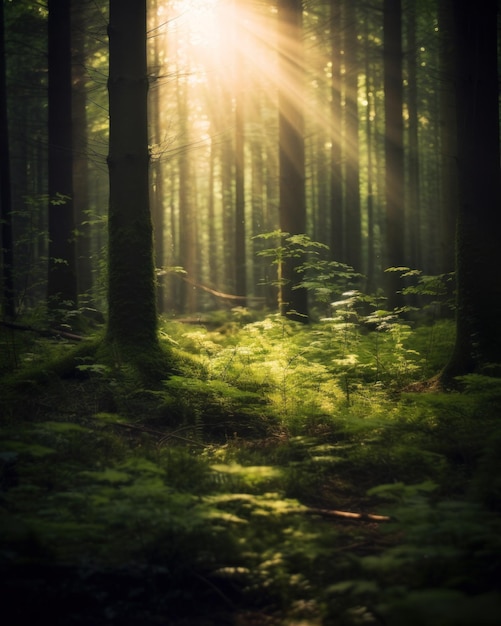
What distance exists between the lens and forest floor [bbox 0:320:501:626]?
2967 millimetres

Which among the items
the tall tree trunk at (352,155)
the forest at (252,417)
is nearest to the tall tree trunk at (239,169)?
the forest at (252,417)

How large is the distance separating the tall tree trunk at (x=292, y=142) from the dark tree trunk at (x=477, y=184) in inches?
200

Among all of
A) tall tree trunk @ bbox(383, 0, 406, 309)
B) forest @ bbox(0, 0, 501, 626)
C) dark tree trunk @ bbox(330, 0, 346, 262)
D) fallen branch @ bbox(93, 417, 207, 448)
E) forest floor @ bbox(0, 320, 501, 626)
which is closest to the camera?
forest floor @ bbox(0, 320, 501, 626)

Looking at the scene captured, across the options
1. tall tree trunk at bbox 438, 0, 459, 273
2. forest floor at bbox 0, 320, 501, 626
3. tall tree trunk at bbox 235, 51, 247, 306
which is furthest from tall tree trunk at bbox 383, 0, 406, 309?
forest floor at bbox 0, 320, 501, 626

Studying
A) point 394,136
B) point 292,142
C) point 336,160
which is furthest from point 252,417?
point 336,160

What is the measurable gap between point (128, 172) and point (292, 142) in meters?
5.76

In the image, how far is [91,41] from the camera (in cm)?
1950

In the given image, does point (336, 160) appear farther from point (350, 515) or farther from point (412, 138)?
point (350, 515)

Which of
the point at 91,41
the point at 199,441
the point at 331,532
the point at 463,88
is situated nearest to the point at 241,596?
the point at 331,532

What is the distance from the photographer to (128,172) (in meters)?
7.70

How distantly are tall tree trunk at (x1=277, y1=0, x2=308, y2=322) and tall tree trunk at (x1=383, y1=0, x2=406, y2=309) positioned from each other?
2.66 meters

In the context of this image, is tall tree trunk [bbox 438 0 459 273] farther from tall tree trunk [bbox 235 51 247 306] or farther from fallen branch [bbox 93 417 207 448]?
fallen branch [bbox 93 417 207 448]

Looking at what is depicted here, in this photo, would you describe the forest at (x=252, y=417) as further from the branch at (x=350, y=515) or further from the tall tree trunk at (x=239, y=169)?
the tall tree trunk at (x=239, y=169)

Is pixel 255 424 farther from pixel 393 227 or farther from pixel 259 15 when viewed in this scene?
pixel 259 15
